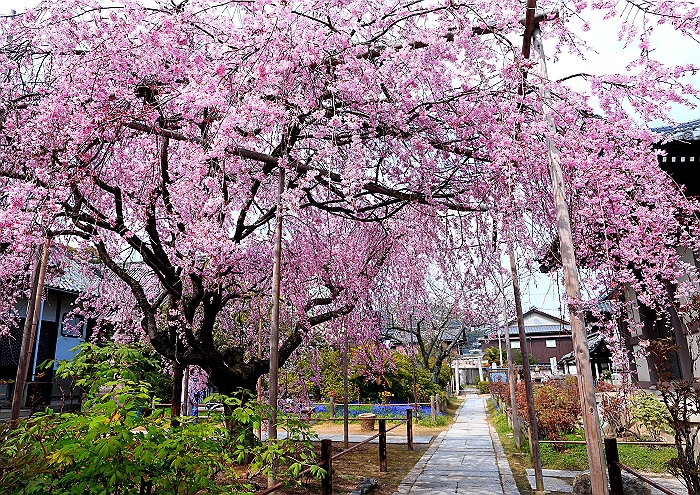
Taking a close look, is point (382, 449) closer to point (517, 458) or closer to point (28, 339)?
point (517, 458)

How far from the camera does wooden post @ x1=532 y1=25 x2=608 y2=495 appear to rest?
357 cm

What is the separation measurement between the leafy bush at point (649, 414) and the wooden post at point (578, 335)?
7.63 m

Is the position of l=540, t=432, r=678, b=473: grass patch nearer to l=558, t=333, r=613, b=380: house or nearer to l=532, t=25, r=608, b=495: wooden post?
l=558, t=333, r=613, b=380: house

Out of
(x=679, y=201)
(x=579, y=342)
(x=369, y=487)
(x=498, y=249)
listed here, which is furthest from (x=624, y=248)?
(x=369, y=487)

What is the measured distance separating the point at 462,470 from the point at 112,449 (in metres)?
7.97

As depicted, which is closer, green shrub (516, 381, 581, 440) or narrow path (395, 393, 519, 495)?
narrow path (395, 393, 519, 495)

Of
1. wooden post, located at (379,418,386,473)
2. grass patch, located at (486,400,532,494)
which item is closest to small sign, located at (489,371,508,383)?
grass patch, located at (486,400,532,494)

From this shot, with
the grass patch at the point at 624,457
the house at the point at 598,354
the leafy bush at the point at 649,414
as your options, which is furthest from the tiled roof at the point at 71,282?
the house at the point at 598,354

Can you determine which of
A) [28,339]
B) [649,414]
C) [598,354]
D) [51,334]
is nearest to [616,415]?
[649,414]

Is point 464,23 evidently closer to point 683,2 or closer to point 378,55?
point 378,55

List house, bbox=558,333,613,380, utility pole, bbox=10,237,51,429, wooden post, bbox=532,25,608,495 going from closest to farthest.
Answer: wooden post, bbox=532,25,608,495
utility pole, bbox=10,237,51,429
house, bbox=558,333,613,380

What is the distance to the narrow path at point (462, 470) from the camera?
704cm

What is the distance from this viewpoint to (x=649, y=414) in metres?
10.0

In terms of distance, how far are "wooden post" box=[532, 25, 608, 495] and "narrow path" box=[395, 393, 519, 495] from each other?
3.66 m
